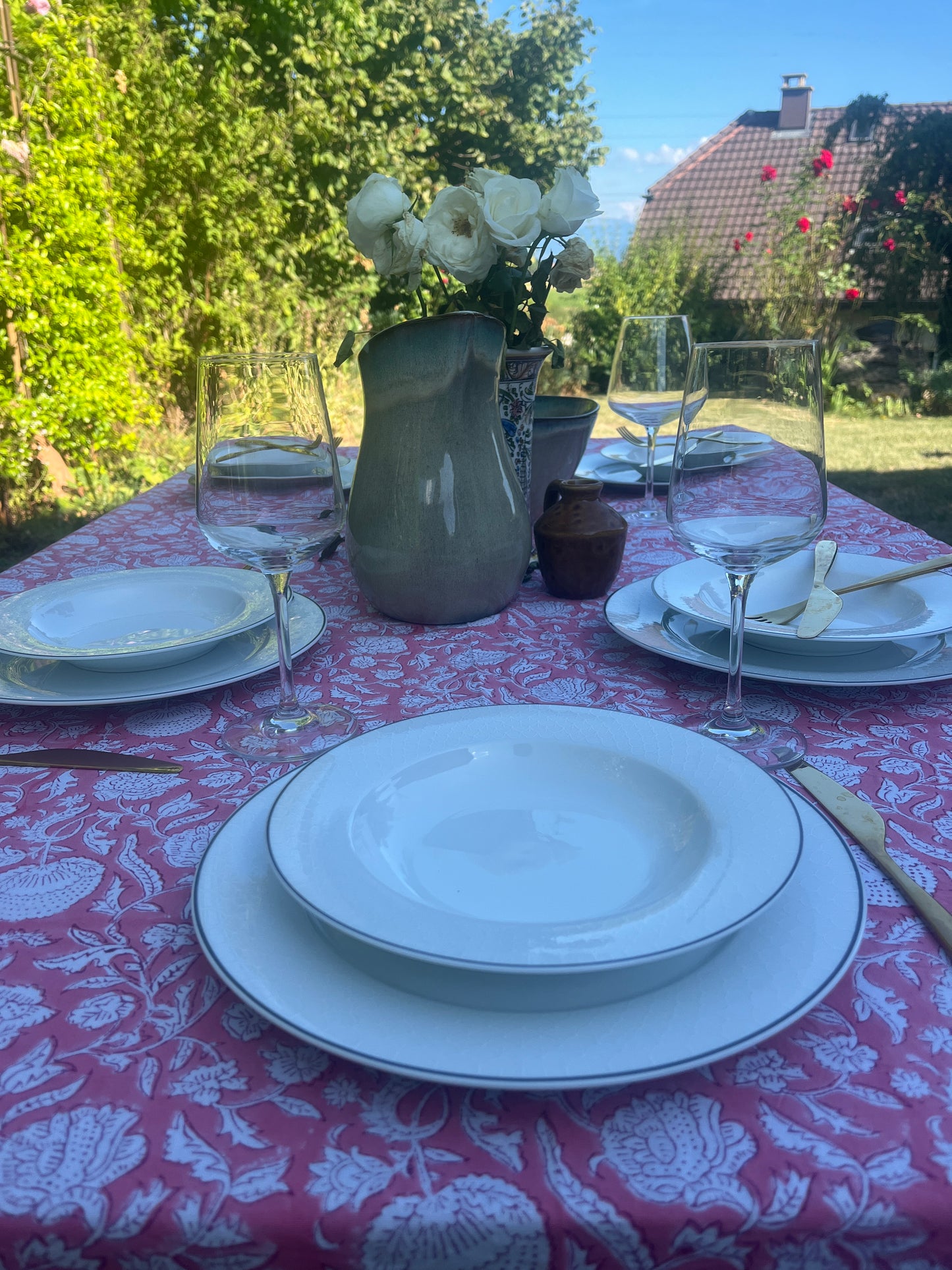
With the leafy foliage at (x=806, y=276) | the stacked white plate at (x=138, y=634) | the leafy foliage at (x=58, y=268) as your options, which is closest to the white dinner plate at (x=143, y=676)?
the stacked white plate at (x=138, y=634)

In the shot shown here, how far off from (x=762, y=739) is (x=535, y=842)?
0.28m

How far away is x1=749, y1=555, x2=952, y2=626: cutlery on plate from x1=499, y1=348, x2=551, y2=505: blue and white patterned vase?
15.3 inches

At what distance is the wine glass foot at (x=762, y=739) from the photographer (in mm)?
756

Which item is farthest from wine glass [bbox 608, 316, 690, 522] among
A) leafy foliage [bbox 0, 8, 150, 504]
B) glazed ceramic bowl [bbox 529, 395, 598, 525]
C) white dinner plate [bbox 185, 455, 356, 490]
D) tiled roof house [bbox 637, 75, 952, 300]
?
tiled roof house [bbox 637, 75, 952, 300]

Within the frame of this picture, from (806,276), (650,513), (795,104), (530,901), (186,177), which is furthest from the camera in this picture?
(795,104)

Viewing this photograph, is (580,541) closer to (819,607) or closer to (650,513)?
(819,607)

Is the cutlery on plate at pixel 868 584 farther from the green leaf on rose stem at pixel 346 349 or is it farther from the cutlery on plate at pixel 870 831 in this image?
the green leaf on rose stem at pixel 346 349

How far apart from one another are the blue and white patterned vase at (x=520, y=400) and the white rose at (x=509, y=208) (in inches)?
5.6

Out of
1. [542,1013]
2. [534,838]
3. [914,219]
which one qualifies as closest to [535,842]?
[534,838]

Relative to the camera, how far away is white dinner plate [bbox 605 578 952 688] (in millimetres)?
872

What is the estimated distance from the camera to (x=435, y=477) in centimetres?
108

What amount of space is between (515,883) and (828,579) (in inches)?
26.9

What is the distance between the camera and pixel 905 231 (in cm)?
816

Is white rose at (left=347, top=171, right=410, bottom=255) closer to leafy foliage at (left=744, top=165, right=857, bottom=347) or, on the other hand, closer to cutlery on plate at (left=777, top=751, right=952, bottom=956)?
cutlery on plate at (left=777, top=751, right=952, bottom=956)
